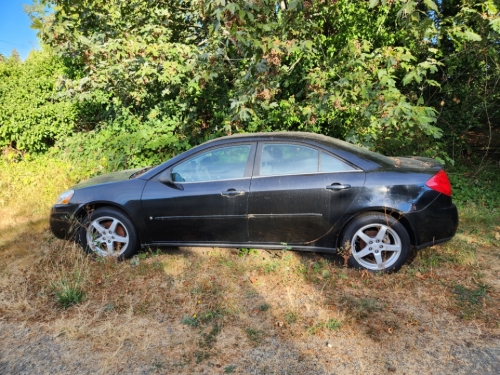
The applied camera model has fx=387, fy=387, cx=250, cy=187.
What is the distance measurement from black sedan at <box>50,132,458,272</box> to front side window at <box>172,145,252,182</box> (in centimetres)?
1

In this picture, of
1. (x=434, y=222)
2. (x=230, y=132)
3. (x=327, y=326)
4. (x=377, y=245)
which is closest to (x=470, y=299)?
(x=434, y=222)

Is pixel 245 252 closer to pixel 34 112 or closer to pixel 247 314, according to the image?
pixel 247 314

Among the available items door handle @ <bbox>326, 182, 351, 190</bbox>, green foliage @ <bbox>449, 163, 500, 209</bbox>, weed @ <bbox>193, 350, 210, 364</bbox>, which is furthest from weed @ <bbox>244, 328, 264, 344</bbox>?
green foliage @ <bbox>449, 163, 500, 209</bbox>

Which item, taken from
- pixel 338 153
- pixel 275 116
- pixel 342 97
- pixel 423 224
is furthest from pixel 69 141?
pixel 423 224

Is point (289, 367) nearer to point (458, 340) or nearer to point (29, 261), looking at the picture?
point (458, 340)

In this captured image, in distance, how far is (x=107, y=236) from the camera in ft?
14.3

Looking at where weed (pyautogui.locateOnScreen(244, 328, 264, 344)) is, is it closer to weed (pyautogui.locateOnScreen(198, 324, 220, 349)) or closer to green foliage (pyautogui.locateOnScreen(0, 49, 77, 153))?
weed (pyautogui.locateOnScreen(198, 324, 220, 349))

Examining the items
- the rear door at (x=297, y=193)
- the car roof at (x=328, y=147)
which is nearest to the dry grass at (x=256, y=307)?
the rear door at (x=297, y=193)

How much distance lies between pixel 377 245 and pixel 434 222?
0.59m

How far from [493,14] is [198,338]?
5247 mm

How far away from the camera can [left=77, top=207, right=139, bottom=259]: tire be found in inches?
169

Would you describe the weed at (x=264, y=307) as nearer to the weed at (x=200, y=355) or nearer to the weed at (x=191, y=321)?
the weed at (x=191, y=321)

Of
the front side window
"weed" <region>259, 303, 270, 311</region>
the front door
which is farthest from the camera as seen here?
the front side window

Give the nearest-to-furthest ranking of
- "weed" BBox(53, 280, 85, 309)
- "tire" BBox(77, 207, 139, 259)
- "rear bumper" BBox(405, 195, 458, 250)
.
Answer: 1. "weed" BBox(53, 280, 85, 309)
2. "rear bumper" BBox(405, 195, 458, 250)
3. "tire" BBox(77, 207, 139, 259)
